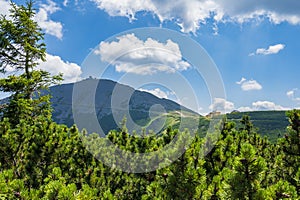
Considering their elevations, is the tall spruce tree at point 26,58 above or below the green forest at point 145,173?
above

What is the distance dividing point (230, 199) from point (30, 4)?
2150 cm

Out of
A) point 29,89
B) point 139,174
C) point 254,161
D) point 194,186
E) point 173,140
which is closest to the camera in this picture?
point 254,161

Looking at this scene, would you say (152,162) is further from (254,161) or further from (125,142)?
(254,161)

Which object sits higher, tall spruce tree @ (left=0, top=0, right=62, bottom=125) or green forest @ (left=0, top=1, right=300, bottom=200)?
tall spruce tree @ (left=0, top=0, right=62, bottom=125)

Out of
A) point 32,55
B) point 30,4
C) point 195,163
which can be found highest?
point 30,4

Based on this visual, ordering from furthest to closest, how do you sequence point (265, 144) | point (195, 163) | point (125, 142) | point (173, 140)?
point (265, 144) → point (125, 142) → point (173, 140) → point (195, 163)

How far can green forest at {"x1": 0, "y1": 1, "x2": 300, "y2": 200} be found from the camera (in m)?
3.68

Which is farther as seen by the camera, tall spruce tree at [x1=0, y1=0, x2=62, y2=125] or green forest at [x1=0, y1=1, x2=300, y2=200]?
tall spruce tree at [x1=0, y1=0, x2=62, y2=125]

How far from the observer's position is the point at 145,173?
717 centimetres

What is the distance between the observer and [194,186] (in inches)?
173

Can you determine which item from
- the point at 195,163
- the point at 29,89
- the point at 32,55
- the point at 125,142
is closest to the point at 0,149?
the point at 125,142

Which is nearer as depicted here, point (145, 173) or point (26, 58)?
point (145, 173)

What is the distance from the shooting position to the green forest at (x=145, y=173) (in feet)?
12.1

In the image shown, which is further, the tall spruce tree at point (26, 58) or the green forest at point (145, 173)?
the tall spruce tree at point (26, 58)
